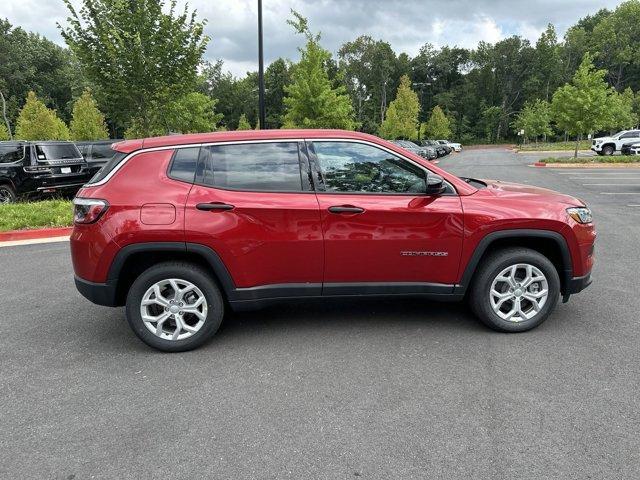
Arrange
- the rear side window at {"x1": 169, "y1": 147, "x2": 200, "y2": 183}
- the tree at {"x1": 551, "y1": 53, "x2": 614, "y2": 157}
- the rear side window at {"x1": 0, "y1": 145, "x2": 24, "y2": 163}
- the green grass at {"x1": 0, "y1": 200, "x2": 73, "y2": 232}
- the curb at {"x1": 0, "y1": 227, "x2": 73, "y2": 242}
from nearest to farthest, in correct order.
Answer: the rear side window at {"x1": 169, "y1": 147, "x2": 200, "y2": 183} < the curb at {"x1": 0, "y1": 227, "x2": 73, "y2": 242} < the green grass at {"x1": 0, "y1": 200, "x2": 73, "y2": 232} < the rear side window at {"x1": 0, "y1": 145, "x2": 24, "y2": 163} < the tree at {"x1": 551, "y1": 53, "x2": 614, "y2": 157}

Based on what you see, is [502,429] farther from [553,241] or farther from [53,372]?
[53,372]

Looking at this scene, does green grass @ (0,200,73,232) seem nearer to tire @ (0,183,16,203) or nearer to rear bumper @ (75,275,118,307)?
tire @ (0,183,16,203)

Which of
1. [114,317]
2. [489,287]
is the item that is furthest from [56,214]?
[489,287]

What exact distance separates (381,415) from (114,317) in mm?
3009

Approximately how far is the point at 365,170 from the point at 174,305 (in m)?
1.91

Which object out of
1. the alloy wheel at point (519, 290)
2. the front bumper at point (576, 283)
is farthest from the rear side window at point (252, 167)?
the front bumper at point (576, 283)

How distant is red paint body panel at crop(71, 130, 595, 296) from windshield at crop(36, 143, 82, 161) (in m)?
9.12

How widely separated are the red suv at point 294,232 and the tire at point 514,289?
0.01m

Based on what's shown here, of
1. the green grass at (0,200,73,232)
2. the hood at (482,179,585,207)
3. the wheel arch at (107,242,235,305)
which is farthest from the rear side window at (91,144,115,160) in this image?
the hood at (482,179,585,207)

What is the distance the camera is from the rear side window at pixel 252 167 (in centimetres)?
383

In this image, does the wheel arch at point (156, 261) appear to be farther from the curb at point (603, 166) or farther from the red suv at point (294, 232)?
the curb at point (603, 166)

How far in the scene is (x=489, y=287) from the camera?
13.2 ft

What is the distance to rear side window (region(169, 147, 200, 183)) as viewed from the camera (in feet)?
12.5

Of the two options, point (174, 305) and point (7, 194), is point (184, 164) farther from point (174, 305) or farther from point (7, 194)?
point (7, 194)
